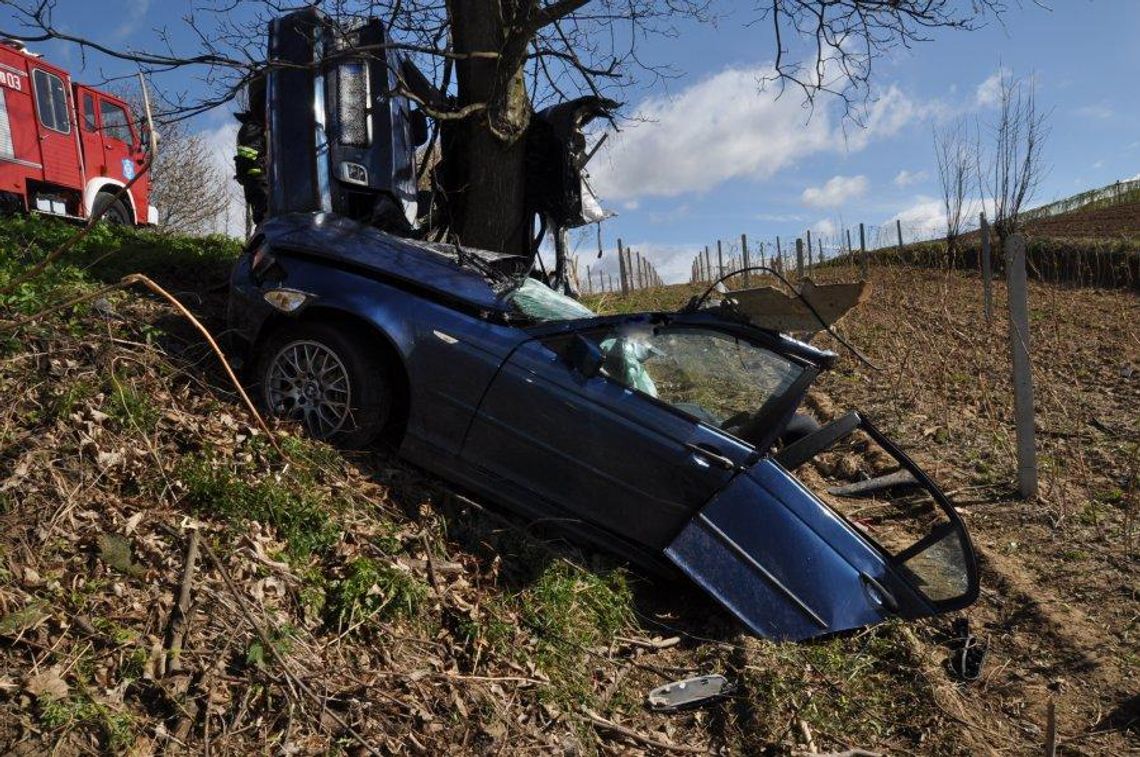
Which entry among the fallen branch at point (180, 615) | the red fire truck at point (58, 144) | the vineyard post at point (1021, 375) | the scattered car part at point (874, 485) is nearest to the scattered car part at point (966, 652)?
the scattered car part at point (874, 485)

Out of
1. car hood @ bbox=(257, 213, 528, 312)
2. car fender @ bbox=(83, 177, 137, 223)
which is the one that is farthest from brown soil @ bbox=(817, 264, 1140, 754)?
car fender @ bbox=(83, 177, 137, 223)

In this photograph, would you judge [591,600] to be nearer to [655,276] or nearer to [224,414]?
[224,414]

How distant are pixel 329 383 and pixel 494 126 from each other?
3.51 m

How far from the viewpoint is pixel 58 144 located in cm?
1322

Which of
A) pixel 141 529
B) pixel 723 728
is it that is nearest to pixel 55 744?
pixel 141 529

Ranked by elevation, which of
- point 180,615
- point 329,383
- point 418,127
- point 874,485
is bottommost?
point 874,485

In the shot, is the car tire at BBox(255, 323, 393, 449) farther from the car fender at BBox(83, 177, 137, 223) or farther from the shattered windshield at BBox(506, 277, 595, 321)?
the car fender at BBox(83, 177, 137, 223)

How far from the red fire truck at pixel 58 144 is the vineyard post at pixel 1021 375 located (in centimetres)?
1090

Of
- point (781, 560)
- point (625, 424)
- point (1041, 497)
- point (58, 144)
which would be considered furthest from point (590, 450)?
point (58, 144)

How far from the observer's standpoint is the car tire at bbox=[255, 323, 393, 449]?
4.69m

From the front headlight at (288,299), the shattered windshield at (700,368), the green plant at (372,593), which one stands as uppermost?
the front headlight at (288,299)

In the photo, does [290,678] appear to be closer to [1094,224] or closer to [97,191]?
[97,191]

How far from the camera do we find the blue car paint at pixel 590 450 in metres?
4.05

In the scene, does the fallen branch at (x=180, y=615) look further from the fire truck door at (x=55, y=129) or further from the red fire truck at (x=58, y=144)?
the fire truck door at (x=55, y=129)
